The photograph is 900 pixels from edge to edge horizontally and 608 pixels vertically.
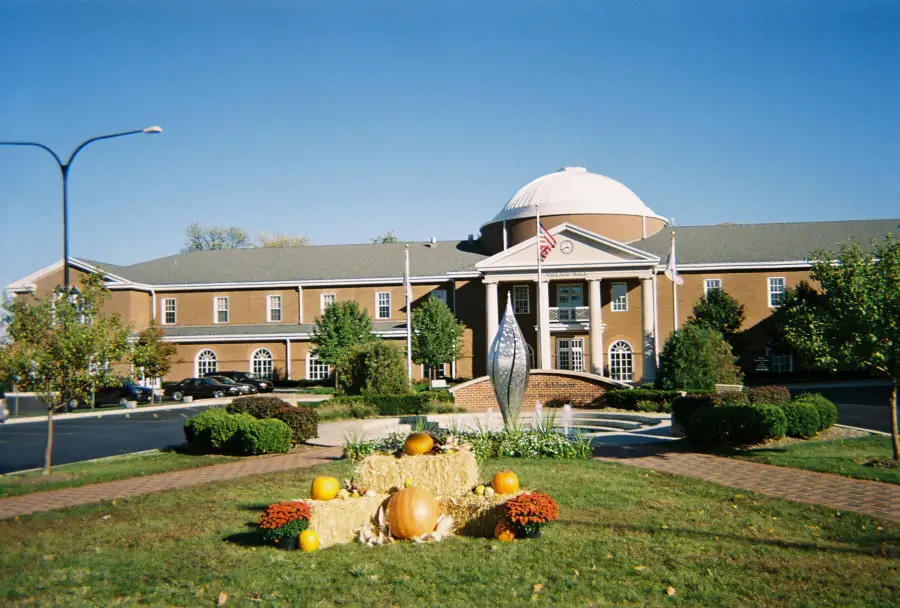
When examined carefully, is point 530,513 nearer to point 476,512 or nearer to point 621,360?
point 476,512

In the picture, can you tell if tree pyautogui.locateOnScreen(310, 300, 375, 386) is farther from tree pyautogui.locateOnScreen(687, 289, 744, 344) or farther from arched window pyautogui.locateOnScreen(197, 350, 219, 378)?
tree pyautogui.locateOnScreen(687, 289, 744, 344)

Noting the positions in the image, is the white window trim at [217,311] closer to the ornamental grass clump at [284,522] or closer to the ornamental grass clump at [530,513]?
the ornamental grass clump at [284,522]

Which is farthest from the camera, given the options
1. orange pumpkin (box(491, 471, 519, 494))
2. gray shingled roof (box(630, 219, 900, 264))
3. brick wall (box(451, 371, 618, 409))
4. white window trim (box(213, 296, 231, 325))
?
white window trim (box(213, 296, 231, 325))

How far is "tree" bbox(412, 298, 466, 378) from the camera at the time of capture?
41.7 m

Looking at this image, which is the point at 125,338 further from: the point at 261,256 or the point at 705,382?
the point at 261,256

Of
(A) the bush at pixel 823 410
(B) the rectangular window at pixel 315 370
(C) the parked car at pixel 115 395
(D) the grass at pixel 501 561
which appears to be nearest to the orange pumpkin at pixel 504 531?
A: (D) the grass at pixel 501 561

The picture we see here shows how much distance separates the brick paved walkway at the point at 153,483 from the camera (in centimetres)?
1236

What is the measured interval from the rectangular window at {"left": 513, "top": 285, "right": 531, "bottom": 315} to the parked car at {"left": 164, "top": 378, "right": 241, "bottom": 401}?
16753mm

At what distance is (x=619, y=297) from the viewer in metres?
45.3

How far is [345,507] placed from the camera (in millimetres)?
9047

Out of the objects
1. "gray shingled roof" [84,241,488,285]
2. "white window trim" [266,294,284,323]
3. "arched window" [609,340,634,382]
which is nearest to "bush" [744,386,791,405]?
"arched window" [609,340,634,382]

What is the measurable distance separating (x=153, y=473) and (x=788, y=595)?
1269cm

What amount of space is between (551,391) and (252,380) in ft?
69.1

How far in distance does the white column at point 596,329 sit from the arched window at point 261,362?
2020 centimetres
